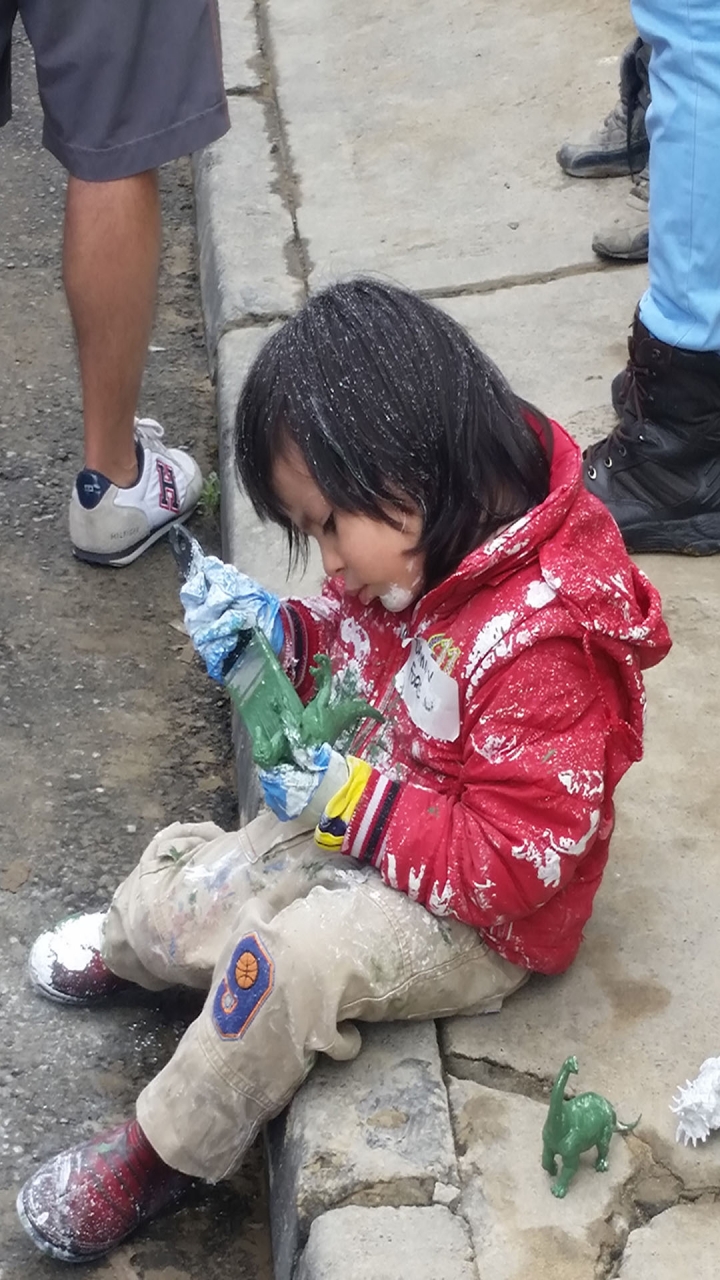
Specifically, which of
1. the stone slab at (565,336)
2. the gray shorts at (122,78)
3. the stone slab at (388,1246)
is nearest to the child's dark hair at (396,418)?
the stone slab at (388,1246)

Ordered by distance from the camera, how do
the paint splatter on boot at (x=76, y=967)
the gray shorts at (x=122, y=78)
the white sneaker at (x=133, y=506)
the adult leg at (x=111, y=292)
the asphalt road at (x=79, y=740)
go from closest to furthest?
1. the asphalt road at (x=79, y=740)
2. the paint splatter on boot at (x=76, y=967)
3. the gray shorts at (x=122, y=78)
4. the adult leg at (x=111, y=292)
5. the white sneaker at (x=133, y=506)

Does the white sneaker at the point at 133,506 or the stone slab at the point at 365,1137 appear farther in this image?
the white sneaker at the point at 133,506

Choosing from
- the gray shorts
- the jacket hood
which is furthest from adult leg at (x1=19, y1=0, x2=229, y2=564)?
the jacket hood

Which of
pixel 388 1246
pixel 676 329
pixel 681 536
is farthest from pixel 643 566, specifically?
pixel 388 1246

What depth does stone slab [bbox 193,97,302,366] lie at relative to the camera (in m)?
3.74

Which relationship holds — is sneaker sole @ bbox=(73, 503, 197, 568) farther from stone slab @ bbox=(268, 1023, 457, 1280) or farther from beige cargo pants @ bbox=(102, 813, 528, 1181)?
stone slab @ bbox=(268, 1023, 457, 1280)

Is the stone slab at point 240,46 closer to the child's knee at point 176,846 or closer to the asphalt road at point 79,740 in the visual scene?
the asphalt road at point 79,740

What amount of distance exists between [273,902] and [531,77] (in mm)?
3027

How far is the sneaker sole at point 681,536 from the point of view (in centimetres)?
284

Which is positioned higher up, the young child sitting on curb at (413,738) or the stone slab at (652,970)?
the young child sitting on curb at (413,738)

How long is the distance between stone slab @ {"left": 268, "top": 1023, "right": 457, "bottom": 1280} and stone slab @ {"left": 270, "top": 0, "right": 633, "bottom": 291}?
2.11m

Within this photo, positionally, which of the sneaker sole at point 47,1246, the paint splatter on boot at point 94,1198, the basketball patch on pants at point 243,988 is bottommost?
the sneaker sole at point 47,1246

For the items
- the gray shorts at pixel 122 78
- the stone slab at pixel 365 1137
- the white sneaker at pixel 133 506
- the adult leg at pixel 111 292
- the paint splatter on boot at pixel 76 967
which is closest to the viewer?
the stone slab at pixel 365 1137

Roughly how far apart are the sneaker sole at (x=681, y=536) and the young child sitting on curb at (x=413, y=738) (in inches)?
35.4
